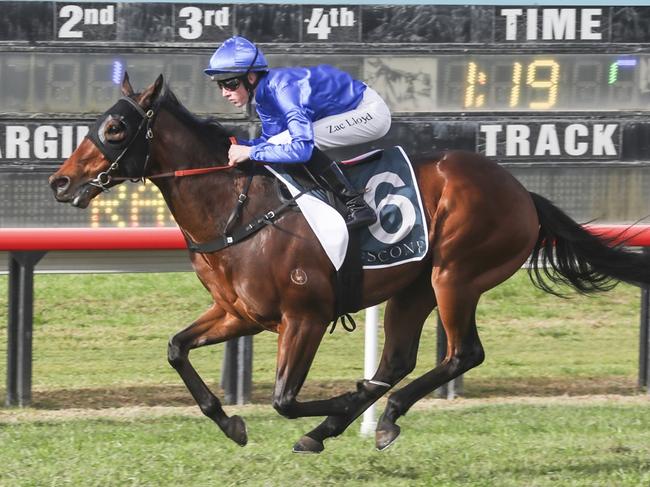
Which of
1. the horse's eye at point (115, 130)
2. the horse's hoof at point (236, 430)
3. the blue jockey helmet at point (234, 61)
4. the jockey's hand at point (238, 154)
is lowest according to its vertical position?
the horse's hoof at point (236, 430)

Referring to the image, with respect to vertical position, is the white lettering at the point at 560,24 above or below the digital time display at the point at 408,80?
above

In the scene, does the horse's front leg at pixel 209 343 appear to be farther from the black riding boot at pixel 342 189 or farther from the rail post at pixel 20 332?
the rail post at pixel 20 332

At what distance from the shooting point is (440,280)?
5.77 metres

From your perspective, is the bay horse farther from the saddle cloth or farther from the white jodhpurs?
Result: the white jodhpurs

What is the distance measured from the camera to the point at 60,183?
534 cm

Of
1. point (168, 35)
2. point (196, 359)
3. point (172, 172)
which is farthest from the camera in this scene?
point (196, 359)

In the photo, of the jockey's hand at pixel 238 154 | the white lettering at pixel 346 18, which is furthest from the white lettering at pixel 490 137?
the jockey's hand at pixel 238 154

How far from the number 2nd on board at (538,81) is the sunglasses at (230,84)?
2.50 meters

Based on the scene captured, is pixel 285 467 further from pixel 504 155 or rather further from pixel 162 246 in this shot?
pixel 504 155

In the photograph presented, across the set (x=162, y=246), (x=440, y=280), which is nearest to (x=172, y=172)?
(x=440, y=280)

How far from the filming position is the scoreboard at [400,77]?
7.34 meters

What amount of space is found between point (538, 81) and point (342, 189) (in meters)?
2.50

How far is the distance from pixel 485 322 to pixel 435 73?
11.7ft

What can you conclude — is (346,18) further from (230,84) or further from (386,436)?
(386,436)
